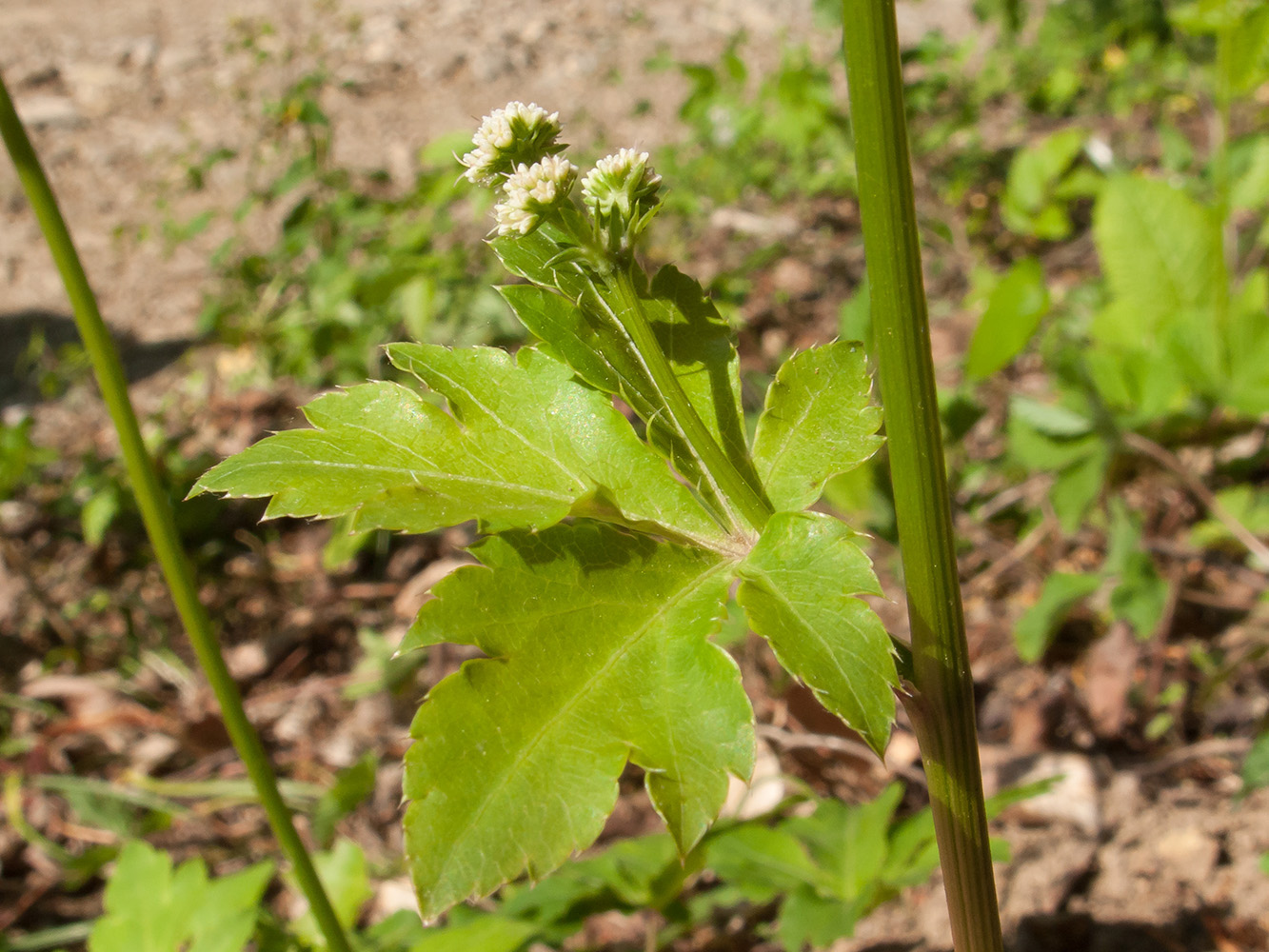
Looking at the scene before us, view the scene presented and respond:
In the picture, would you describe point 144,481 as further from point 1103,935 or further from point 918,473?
point 1103,935

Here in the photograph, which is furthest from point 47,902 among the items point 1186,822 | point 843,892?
point 1186,822

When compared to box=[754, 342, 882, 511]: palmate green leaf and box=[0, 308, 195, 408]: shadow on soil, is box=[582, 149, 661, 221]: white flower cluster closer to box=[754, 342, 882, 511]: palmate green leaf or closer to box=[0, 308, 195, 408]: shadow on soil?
box=[754, 342, 882, 511]: palmate green leaf

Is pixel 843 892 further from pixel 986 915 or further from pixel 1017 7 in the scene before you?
pixel 1017 7

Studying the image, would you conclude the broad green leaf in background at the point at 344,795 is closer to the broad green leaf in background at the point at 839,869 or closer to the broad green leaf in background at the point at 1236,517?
the broad green leaf in background at the point at 839,869

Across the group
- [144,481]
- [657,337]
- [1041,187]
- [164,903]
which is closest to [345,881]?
[164,903]

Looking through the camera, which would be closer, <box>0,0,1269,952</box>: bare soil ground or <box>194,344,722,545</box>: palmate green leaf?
<box>194,344,722,545</box>: palmate green leaf

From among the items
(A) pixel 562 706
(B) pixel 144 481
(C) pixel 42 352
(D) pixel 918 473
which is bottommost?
(A) pixel 562 706

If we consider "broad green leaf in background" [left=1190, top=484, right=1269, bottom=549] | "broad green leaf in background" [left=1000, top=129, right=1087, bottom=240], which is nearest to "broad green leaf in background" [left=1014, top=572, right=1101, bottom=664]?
"broad green leaf in background" [left=1190, top=484, right=1269, bottom=549]
